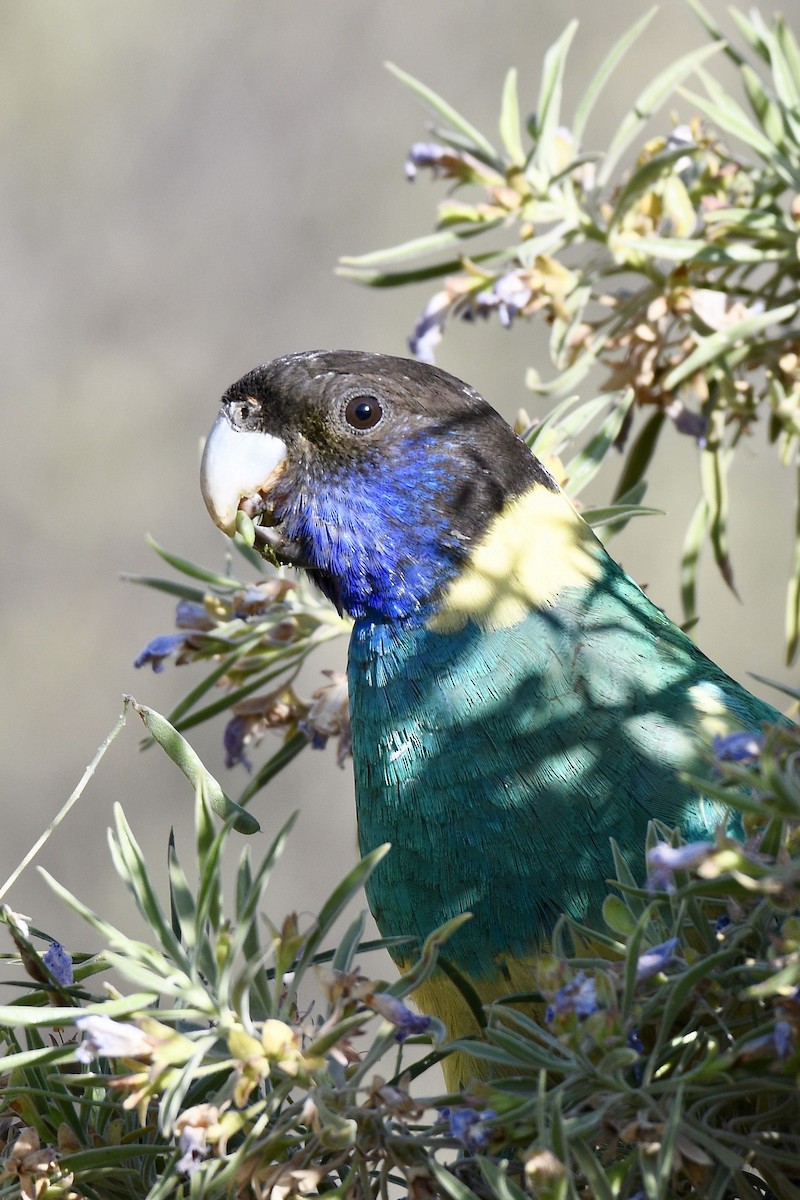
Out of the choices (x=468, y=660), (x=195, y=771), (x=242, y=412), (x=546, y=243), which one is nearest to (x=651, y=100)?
(x=546, y=243)

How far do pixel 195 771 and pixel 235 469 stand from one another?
78 cm

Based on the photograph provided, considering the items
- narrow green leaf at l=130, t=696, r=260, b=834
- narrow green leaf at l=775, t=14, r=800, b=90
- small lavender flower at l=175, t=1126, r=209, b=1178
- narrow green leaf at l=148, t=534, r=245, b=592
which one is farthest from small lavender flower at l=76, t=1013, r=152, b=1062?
narrow green leaf at l=775, t=14, r=800, b=90

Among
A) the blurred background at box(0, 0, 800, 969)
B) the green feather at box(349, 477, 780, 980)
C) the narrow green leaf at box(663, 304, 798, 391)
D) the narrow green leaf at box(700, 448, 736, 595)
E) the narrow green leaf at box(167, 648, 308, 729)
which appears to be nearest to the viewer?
the green feather at box(349, 477, 780, 980)

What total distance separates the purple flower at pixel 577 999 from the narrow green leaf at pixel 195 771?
0.22 meters

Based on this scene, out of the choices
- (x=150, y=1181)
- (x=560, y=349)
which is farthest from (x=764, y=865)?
(x=560, y=349)

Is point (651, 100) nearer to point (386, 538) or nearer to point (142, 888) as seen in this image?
point (386, 538)

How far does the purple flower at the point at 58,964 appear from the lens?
919 millimetres

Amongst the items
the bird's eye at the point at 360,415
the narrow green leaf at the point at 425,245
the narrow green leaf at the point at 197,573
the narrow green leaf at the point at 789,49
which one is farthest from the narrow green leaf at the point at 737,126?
the narrow green leaf at the point at 197,573

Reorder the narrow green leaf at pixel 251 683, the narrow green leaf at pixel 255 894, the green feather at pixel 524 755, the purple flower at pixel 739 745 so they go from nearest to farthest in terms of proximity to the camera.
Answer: the purple flower at pixel 739 745, the narrow green leaf at pixel 255 894, the green feather at pixel 524 755, the narrow green leaf at pixel 251 683

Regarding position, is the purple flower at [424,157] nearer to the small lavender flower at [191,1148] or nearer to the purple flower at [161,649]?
the purple flower at [161,649]

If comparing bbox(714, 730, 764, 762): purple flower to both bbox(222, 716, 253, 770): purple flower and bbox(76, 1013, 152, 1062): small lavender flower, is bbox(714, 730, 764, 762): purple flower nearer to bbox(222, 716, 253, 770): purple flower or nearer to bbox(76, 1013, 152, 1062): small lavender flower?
bbox(76, 1013, 152, 1062): small lavender flower

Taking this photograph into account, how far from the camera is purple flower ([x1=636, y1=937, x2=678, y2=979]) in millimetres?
733

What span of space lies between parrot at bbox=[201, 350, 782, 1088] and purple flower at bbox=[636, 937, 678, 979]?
1.49ft

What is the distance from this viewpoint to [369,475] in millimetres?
1544
